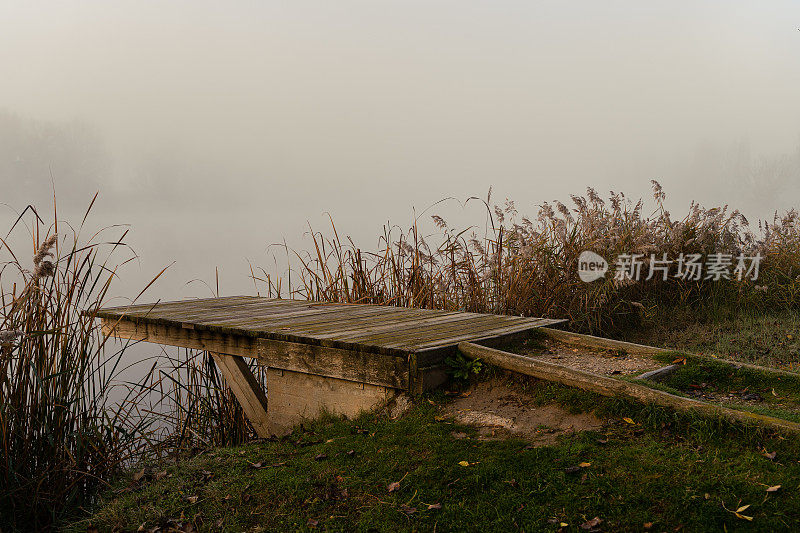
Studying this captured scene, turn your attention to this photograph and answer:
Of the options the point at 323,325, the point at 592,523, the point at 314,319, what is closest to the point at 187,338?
the point at 314,319

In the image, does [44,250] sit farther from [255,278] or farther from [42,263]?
[255,278]

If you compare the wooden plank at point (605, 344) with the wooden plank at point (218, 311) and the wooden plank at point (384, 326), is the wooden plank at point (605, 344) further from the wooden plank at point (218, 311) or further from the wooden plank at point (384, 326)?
the wooden plank at point (218, 311)

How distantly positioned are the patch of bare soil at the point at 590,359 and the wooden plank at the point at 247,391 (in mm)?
1877

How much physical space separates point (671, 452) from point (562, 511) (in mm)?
676

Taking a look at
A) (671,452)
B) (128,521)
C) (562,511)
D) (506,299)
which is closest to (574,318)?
(506,299)

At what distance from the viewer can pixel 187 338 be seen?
527 centimetres

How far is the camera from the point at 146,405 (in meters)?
5.16

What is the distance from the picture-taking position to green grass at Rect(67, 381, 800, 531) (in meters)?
2.77

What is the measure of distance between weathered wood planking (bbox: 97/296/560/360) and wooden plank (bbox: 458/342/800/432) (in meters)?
0.27

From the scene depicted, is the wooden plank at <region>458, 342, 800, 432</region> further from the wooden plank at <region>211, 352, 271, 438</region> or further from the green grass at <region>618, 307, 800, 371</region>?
the green grass at <region>618, 307, 800, 371</region>

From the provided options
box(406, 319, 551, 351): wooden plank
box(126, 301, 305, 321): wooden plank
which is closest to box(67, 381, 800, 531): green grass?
box(406, 319, 551, 351): wooden plank

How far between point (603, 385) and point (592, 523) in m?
1.07

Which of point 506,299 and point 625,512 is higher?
point 506,299

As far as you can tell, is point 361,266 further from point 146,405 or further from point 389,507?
point 389,507
